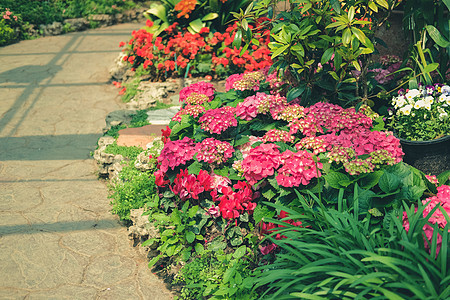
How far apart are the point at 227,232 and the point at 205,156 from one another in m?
0.49

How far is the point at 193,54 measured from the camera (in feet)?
16.0

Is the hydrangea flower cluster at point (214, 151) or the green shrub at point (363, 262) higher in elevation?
the hydrangea flower cluster at point (214, 151)

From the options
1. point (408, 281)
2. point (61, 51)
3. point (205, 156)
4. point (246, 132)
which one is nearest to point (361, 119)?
point (246, 132)

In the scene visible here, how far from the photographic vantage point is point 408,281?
1.67 meters

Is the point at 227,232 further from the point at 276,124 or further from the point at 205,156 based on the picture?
the point at 276,124

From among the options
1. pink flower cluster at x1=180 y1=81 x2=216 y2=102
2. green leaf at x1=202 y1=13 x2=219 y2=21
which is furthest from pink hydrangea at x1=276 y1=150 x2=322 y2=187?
green leaf at x1=202 y1=13 x2=219 y2=21

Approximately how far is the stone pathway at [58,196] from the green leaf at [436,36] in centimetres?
241

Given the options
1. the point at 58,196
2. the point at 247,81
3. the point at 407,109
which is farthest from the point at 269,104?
the point at 58,196

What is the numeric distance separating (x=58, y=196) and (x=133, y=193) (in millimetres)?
706

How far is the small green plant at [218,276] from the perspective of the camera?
2.21 meters

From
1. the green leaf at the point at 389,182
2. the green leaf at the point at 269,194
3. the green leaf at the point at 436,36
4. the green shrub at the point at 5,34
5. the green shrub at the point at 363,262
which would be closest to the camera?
the green shrub at the point at 363,262

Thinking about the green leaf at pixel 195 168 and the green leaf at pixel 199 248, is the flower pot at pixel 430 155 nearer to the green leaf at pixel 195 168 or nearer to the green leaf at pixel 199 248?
the green leaf at pixel 195 168

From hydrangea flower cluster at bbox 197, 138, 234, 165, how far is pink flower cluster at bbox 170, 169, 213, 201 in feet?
0.31

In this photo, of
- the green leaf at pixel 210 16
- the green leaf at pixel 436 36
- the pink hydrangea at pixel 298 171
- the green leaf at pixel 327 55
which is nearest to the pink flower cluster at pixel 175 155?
the pink hydrangea at pixel 298 171
